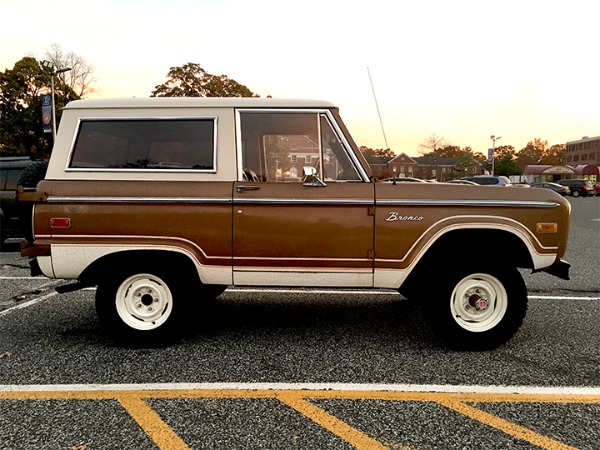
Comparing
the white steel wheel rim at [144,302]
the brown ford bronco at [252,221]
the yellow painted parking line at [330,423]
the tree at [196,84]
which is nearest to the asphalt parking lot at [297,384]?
the yellow painted parking line at [330,423]

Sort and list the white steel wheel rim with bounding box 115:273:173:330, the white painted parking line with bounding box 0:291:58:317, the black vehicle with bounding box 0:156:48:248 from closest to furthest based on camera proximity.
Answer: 1. the white steel wheel rim with bounding box 115:273:173:330
2. the white painted parking line with bounding box 0:291:58:317
3. the black vehicle with bounding box 0:156:48:248

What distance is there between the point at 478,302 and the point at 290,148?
7.24 feet

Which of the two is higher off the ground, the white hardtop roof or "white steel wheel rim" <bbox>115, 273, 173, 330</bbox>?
the white hardtop roof

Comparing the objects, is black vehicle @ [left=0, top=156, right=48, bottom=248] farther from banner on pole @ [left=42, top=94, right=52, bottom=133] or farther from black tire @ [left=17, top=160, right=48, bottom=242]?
banner on pole @ [left=42, top=94, right=52, bottom=133]

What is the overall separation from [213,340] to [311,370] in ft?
3.65

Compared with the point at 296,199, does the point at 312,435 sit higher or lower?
lower

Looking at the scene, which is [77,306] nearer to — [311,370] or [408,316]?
[311,370]

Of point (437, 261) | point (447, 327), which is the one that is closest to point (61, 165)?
point (437, 261)

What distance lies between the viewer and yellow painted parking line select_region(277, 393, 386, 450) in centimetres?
246

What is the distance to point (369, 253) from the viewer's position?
12.0 ft

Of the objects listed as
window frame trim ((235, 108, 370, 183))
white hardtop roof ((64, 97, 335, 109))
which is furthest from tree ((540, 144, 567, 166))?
white hardtop roof ((64, 97, 335, 109))

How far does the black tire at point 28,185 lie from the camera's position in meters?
4.02

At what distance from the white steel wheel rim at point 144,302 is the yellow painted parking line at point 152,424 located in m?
0.93

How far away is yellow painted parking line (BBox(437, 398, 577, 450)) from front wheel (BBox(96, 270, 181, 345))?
2.39 m
